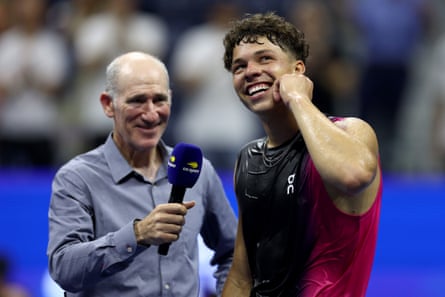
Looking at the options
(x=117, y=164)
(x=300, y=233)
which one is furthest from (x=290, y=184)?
(x=117, y=164)

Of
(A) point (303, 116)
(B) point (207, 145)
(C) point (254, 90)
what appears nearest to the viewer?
(A) point (303, 116)

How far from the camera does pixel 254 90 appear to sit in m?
4.77

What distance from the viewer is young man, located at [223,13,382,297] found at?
4441 mm

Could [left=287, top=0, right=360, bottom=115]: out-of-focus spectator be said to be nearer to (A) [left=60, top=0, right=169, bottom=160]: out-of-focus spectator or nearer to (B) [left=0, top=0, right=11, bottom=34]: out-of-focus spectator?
(A) [left=60, top=0, right=169, bottom=160]: out-of-focus spectator

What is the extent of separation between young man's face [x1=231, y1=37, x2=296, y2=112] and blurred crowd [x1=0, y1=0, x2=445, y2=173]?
506 centimetres

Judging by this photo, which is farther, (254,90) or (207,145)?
(207,145)

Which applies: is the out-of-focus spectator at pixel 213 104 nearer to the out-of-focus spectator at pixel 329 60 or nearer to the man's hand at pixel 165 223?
the out-of-focus spectator at pixel 329 60

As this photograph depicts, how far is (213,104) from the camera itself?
Result: 34.4 ft

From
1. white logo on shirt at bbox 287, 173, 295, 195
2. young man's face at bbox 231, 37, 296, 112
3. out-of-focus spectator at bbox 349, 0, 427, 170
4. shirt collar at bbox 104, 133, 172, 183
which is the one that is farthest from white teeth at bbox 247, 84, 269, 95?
out-of-focus spectator at bbox 349, 0, 427, 170

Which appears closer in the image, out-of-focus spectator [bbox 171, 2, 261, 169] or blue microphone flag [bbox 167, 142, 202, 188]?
blue microphone flag [bbox 167, 142, 202, 188]

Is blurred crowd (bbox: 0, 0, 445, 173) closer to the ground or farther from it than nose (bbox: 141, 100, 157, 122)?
farther from it

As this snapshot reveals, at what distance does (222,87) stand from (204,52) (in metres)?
0.41

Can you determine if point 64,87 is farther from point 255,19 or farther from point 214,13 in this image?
point 255,19

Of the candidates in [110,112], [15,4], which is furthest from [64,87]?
[110,112]
